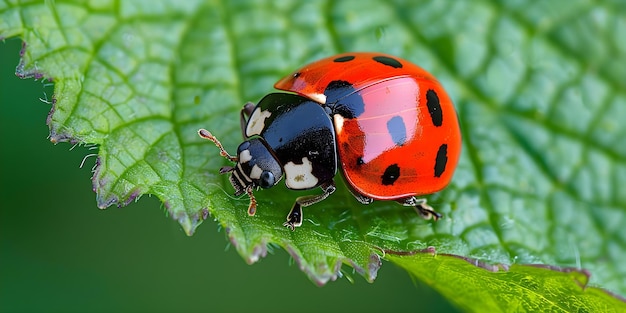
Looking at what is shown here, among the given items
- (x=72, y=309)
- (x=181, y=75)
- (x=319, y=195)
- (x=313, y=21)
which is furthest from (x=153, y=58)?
(x=72, y=309)

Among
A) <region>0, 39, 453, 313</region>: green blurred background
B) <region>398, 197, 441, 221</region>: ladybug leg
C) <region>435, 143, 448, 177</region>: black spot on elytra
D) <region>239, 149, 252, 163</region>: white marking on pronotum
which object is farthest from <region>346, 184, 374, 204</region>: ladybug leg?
<region>0, 39, 453, 313</region>: green blurred background

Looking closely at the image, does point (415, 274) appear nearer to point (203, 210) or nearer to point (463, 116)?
point (203, 210)

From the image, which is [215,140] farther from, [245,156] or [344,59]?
[344,59]

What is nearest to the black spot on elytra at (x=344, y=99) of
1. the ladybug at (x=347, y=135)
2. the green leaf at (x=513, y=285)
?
the ladybug at (x=347, y=135)

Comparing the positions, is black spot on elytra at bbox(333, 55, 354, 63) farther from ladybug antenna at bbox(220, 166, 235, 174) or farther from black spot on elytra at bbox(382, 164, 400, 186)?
ladybug antenna at bbox(220, 166, 235, 174)

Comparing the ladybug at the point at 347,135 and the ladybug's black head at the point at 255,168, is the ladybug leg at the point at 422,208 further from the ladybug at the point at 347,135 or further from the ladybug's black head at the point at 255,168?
the ladybug's black head at the point at 255,168

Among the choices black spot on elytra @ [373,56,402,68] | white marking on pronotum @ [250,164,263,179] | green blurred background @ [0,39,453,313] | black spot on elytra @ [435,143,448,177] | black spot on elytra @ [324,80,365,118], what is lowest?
green blurred background @ [0,39,453,313]

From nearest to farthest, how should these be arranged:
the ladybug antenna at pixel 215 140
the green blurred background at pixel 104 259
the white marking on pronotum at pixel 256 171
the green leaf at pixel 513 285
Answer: the green leaf at pixel 513 285, the white marking on pronotum at pixel 256 171, the ladybug antenna at pixel 215 140, the green blurred background at pixel 104 259
